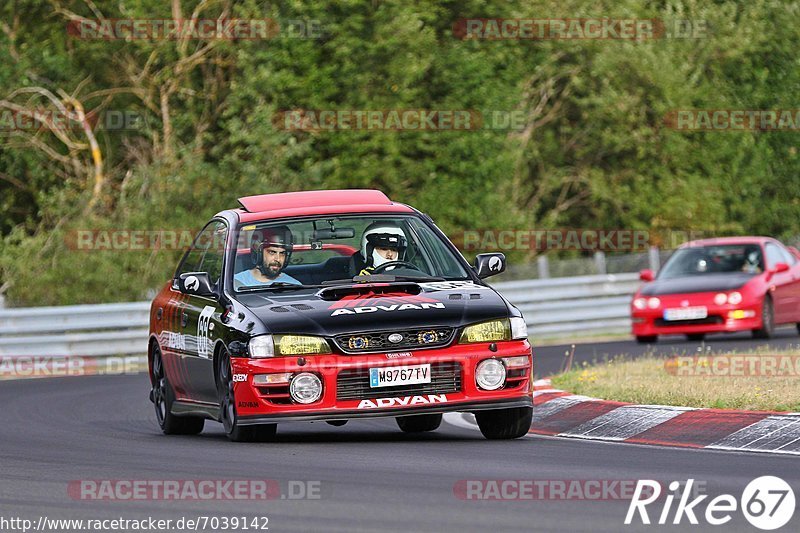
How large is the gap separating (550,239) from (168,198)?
42.1 ft

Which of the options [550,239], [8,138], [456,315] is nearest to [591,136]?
[550,239]

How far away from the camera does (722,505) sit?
7.61m

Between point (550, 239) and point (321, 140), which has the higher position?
point (321, 140)

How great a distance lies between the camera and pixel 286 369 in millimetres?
10445

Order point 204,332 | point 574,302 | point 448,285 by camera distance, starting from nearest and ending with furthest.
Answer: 1. point 448,285
2. point 204,332
3. point 574,302

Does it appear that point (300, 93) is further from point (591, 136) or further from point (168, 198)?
point (591, 136)

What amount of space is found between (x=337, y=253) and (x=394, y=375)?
63.9 inches

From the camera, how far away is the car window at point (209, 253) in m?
12.1
